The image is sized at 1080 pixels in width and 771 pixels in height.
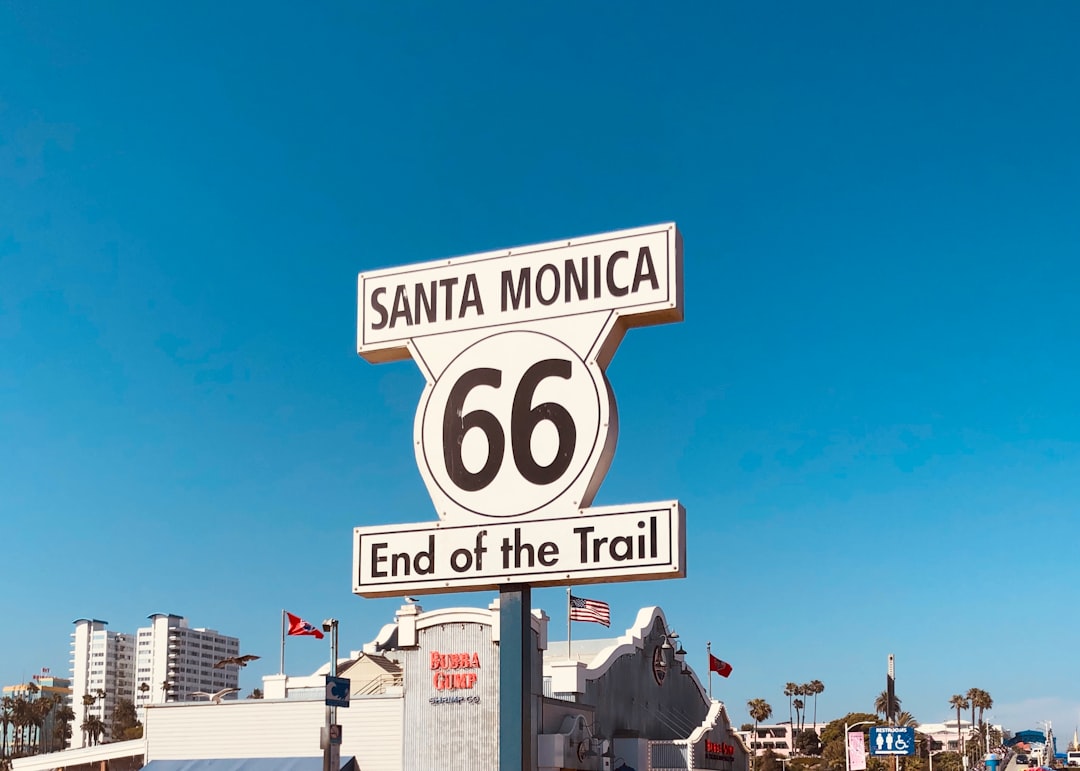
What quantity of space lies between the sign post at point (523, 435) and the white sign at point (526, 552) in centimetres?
1

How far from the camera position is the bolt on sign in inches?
446

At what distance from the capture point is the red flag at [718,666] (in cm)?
4800

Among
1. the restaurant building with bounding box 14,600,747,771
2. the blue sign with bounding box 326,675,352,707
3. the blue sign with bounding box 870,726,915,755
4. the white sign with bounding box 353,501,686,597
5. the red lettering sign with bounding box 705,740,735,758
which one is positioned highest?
the white sign with bounding box 353,501,686,597

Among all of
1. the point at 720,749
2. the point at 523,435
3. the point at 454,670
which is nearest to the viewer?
the point at 523,435

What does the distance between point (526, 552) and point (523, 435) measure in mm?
1061

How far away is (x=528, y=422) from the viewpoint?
11.8 m

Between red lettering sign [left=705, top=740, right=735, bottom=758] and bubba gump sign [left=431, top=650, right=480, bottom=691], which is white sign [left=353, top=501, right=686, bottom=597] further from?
red lettering sign [left=705, top=740, right=735, bottom=758]

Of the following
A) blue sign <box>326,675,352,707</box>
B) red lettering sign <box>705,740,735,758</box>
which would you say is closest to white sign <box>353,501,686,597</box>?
blue sign <box>326,675,352,707</box>

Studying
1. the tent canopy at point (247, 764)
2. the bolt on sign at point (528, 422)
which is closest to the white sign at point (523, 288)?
the bolt on sign at point (528, 422)

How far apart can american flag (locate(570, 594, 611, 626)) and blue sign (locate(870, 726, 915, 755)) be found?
381 inches

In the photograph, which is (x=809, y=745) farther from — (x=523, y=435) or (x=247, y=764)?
(x=523, y=435)

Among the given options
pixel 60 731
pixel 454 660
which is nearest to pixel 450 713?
pixel 454 660

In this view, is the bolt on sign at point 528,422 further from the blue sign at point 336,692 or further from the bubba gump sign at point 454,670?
the bubba gump sign at point 454,670

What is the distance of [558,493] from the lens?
37.6 ft
